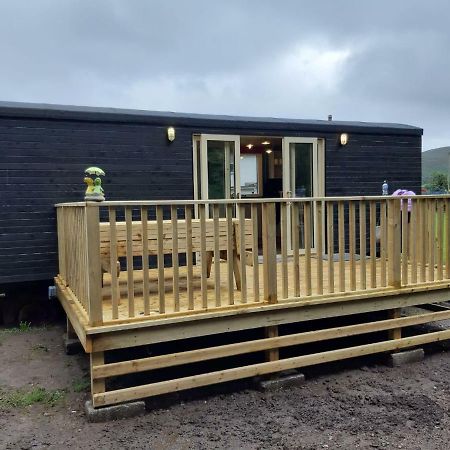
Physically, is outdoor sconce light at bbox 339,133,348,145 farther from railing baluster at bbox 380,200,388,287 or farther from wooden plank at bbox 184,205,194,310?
wooden plank at bbox 184,205,194,310

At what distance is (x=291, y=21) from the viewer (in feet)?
53.1

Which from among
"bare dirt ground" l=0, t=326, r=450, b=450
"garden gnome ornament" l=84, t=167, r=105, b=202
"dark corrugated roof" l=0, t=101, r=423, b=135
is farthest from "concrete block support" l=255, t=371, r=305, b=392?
"dark corrugated roof" l=0, t=101, r=423, b=135

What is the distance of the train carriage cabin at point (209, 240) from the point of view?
3.39 metres

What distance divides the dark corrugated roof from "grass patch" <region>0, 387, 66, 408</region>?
3.06 m

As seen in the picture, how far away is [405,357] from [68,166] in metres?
4.21

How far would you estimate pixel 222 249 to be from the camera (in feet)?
13.5

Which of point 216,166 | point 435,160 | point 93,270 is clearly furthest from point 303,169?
point 435,160

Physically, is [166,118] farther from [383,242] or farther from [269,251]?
[383,242]

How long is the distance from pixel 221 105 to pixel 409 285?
4086cm

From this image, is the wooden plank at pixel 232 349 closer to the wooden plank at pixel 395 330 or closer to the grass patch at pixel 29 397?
the wooden plank at pixel 395 330

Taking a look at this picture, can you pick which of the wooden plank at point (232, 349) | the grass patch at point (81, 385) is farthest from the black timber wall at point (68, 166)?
the wooden plank at point (232, 349)

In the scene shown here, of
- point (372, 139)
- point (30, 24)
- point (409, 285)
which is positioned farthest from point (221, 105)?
point (409, 285)

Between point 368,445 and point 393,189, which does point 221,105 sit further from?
point 368,445

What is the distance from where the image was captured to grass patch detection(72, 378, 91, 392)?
3.76 metres
